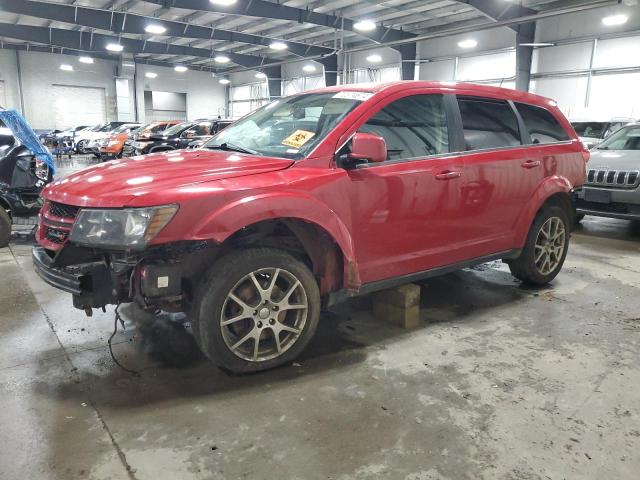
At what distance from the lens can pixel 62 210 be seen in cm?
274

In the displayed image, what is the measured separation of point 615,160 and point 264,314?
6.36 metres

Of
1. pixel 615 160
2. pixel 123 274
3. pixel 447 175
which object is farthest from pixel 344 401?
pixel 615 160

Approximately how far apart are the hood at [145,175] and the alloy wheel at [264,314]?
0.59 meters

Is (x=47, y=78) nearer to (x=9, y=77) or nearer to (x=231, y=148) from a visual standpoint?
(x=9, y=77)

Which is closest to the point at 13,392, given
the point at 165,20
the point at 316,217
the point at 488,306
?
the point at 316,217

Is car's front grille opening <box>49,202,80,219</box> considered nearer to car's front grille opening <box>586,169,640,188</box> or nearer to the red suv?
the red suv

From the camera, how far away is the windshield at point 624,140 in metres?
7.57

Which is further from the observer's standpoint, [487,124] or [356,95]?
[487,124]

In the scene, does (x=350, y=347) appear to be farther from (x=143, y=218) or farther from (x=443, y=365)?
(x=143, y=218)

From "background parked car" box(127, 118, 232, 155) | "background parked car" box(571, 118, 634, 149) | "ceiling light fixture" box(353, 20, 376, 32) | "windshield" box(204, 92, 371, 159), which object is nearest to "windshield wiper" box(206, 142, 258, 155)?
"windshield" box(204, 92, 371, 159)

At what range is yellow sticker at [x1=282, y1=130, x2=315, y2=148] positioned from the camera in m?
3.06

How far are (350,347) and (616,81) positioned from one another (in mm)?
14743

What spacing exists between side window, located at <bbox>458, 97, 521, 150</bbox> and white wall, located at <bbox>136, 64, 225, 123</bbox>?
2923 cm

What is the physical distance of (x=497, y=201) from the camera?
12.6ft
